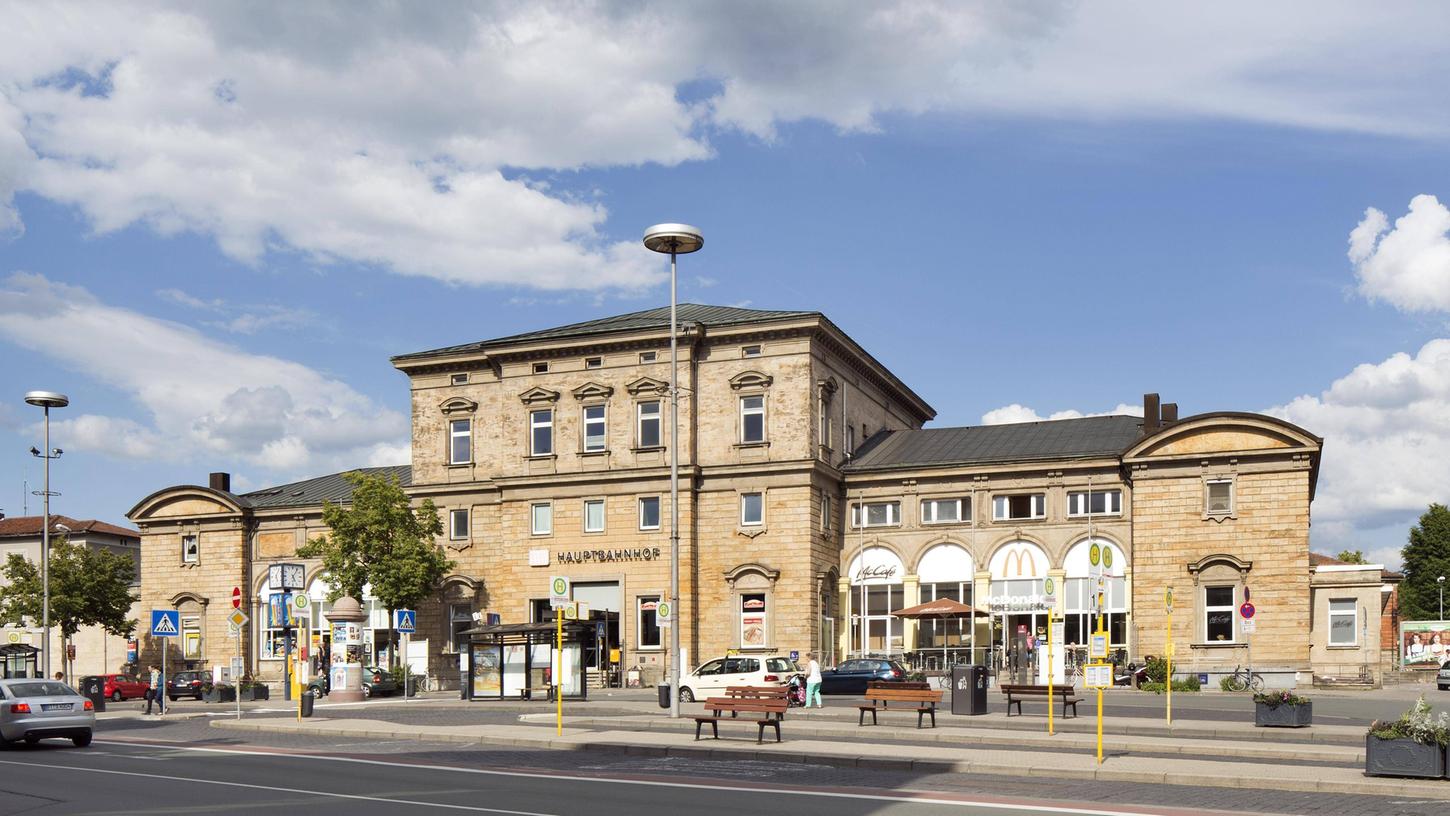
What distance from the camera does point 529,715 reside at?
35719mm

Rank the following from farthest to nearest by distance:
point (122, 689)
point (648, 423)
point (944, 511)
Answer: point (122, 689)
point (648, 423)
point (944, 511)

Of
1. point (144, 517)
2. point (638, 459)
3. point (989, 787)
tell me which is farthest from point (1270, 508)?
point (144, 517)

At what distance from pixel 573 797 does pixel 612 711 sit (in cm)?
2046

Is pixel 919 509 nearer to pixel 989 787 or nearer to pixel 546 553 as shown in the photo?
pixel 546 553

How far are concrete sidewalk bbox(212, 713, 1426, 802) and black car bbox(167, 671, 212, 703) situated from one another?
1030 inches

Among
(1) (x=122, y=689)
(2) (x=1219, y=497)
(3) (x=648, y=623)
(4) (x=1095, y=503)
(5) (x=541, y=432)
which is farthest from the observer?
(1) (x=122, y=689)

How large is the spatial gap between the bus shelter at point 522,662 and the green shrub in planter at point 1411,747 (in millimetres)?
28215

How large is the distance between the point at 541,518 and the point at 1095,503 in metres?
A: 23.1

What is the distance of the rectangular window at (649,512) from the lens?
5725 centimetres

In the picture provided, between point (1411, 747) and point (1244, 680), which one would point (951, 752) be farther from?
point (1244, 680)

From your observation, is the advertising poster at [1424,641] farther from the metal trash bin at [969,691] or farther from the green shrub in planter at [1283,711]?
the green shrub in planter at [1283,711]

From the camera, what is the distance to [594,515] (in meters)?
58.7

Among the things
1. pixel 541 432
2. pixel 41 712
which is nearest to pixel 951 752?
pixel 41 712

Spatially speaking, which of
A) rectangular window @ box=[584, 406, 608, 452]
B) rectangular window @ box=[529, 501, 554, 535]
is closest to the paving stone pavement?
rectangular window @ box=[529, 501, 554, 535]
